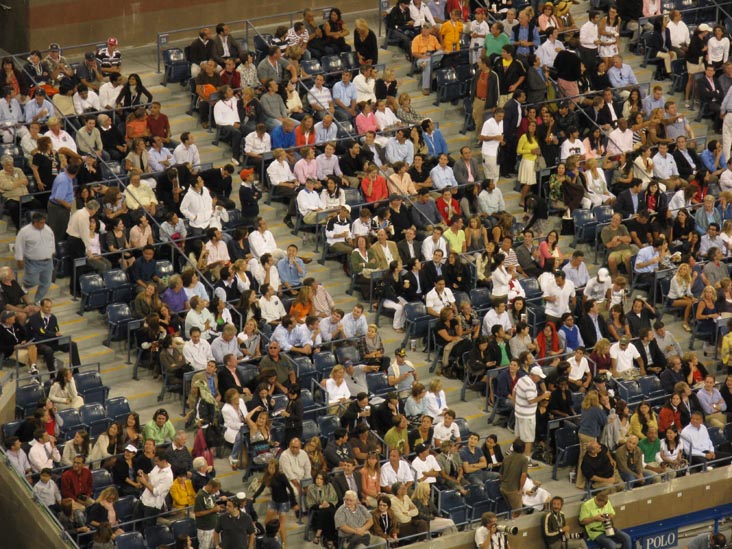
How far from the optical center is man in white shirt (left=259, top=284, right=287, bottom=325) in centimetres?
2694

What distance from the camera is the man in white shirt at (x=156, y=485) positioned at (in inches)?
936

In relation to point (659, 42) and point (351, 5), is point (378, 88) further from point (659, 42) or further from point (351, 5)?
point (659, 42)

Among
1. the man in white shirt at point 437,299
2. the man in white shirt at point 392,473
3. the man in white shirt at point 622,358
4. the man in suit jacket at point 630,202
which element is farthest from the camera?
the man in suit jacket at point 630,202

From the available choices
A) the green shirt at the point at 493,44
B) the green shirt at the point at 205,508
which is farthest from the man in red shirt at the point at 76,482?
the green shirt at the point at 493,44

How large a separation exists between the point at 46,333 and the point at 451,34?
33.4 feet

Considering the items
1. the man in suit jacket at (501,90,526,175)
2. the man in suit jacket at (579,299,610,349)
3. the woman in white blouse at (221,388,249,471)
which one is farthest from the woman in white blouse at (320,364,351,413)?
the man in suit jacket at (501,90,526,175)

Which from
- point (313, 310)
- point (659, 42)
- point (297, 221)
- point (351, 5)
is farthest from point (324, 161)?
point (659, 42)

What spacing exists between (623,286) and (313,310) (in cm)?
478

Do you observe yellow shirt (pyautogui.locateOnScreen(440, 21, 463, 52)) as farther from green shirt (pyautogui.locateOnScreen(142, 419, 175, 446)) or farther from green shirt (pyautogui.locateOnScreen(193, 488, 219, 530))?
green shirt (pyautogui.locateOnScreen(193, 488, 219, 530))

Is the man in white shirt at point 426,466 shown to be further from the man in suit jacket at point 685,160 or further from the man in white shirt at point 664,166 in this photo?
the man in suit jacket at point 685,160

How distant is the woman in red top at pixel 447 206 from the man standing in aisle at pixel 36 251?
6.20 meters

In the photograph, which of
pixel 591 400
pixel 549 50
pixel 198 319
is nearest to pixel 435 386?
pixel 591 400

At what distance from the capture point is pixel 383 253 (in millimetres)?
28297

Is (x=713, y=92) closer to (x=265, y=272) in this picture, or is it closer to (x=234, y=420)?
(x=265, y=272)
